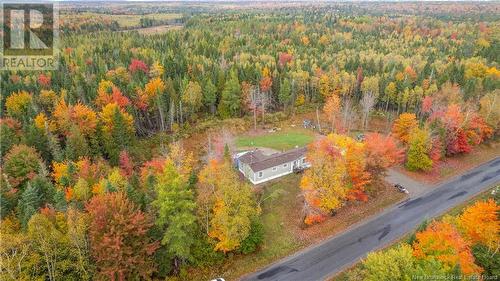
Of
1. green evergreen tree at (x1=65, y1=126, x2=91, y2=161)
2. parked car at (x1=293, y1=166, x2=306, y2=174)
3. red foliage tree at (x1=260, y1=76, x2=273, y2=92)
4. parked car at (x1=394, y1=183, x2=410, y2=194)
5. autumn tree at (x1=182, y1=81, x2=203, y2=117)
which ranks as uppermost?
red foliage tree at (x1=260, y1=76, x2=273, y2=92)

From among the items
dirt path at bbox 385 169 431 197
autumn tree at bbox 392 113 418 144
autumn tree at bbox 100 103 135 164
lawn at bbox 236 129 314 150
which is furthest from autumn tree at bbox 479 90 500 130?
autumn tree at bbox 100 103 135 164

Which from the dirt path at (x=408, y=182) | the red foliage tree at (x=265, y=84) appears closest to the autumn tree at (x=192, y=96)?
the red foliage tree at (x=265, y=84)

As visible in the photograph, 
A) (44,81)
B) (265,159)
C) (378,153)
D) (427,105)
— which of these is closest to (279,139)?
(265,159)

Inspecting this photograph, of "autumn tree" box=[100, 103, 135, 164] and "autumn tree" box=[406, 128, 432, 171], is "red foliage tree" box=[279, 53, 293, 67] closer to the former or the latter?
"autumn tree" box=[406, 128, 432, 171]

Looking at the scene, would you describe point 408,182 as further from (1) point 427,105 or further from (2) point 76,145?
(2) point 76,145

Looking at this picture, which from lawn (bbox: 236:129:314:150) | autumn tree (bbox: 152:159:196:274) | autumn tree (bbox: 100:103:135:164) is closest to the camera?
autumn tree (bbox: 152:159:196:274)

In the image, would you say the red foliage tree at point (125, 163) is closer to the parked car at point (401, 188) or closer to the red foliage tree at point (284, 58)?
the parked car at point (401, 188)
